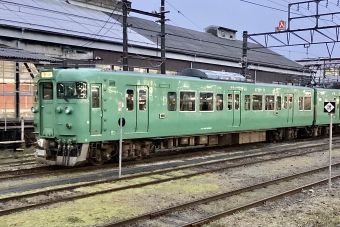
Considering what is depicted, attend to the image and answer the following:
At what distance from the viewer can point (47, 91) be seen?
1324 cm

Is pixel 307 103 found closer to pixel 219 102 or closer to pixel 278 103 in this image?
pixel 278 103

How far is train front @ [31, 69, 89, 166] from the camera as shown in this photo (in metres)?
12.5

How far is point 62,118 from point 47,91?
1.18m

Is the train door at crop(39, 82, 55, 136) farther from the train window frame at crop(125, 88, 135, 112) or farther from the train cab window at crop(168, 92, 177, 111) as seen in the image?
the train cab window at crop(168, 92, 177, 111)

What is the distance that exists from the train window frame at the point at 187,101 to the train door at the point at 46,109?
509 cm

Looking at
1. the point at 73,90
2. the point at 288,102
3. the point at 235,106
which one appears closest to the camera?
the point at 73,90

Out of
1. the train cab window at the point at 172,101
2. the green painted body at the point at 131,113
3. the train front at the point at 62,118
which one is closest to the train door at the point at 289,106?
the green painted body at the point at 131,113

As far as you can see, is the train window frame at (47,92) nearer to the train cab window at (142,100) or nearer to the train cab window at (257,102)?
the train cab window at (142,100)

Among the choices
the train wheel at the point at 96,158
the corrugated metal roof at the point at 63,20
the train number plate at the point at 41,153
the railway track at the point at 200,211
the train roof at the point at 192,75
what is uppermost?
the corrugated metal roof at the point at 63,20

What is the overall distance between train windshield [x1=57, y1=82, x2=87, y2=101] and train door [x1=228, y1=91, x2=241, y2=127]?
783 centimetres

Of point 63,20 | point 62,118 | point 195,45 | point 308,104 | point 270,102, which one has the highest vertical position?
point 63,20

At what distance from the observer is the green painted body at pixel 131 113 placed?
499 inches

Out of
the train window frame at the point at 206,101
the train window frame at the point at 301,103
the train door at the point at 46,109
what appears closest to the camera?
the train door at the point at 46,109

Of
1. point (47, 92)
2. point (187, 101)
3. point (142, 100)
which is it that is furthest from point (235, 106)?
point (47, 92)
